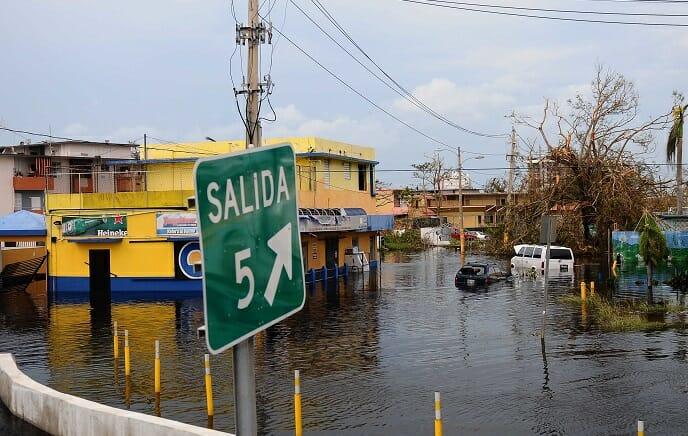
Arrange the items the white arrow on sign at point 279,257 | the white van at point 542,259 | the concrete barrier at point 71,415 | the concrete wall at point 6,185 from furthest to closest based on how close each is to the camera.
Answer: the concrete wall at point 6,185, the white van at point 542,259, the concrete barrier at point 71,415, the white arrow on sign at point 279,257

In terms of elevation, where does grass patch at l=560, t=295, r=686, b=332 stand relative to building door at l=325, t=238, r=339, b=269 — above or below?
below

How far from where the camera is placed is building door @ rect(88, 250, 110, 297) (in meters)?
38.5

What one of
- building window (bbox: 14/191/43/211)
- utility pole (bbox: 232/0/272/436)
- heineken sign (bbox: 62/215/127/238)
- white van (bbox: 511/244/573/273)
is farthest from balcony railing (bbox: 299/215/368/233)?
building window (bbox: 14/191/43/211)

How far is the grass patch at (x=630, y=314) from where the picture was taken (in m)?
22.8

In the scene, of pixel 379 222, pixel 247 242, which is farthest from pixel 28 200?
pixel 247 242

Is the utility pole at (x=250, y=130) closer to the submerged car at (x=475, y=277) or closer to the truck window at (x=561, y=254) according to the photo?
the submerged car at (x=475, y=277)

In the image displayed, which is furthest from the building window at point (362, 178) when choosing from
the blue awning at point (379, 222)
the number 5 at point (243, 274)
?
the number 5 at point (243, 274)

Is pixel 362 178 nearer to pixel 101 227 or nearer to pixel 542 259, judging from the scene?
pixel 542 259

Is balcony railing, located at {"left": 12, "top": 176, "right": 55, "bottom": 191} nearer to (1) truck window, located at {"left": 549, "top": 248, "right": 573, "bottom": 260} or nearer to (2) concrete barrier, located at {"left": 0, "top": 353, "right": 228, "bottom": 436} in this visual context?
(1) truck window, located at {"left": 549, "top": 248, "right": 573, "bottom": 260}

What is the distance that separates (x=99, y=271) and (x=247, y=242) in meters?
37.2

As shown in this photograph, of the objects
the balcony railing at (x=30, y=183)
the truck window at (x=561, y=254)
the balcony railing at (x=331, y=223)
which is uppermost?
the balcony railing at (x=30, y=183)

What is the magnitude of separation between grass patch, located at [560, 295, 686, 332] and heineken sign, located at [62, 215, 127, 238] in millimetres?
20749

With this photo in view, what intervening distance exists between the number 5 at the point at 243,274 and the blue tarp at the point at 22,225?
37.7 metres

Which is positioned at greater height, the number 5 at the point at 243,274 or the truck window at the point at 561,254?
the number 5 at the point at 243,274
